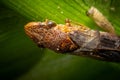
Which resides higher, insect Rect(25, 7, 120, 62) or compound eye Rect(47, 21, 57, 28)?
compound eye Rect(47, 21, 57, 28)

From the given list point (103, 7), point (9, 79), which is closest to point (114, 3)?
point (103, 7)

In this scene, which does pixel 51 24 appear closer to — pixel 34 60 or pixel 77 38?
pixel 77 38

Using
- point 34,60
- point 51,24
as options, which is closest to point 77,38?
point 51,24

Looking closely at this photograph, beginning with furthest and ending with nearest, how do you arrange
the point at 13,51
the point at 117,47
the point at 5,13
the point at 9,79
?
the point at 9,79 < the point at 13,51 < the point at 5,13 < the point at 117,47

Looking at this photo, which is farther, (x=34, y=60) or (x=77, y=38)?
(x=34, y=60)

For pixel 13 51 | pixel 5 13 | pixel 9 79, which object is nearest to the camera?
pixel 5 13

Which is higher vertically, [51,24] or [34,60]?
[51,24]

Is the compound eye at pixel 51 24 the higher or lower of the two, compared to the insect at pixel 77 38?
higher

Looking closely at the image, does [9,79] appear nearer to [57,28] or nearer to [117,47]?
[57,28]
